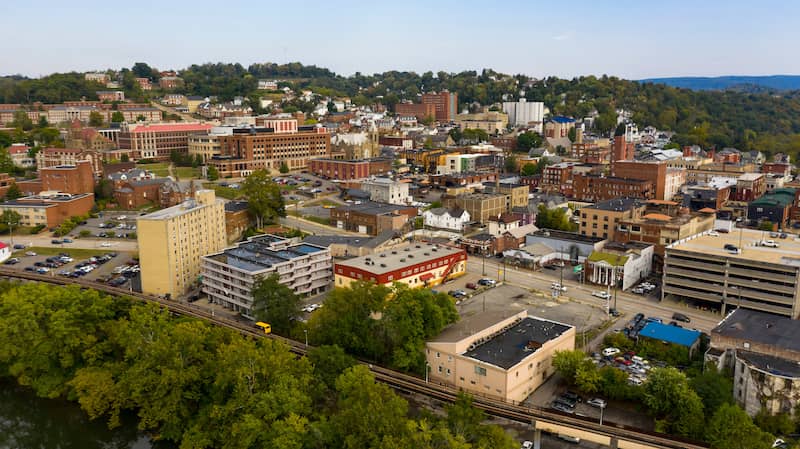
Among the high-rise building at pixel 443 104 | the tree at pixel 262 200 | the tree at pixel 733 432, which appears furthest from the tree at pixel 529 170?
the high-rise building at pixel 443 104

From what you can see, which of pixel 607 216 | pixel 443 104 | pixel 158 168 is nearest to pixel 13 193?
pixel 158 168

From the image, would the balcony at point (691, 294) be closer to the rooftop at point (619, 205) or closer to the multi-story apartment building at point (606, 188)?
the rooftop at point (619, 205)

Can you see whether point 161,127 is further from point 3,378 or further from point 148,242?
point 3,378

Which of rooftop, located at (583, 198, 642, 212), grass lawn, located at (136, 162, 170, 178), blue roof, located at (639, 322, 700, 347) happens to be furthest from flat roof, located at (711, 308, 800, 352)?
grass lawn, located at (136, 162, 170, 178)

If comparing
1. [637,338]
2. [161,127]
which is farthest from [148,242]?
[161,127]

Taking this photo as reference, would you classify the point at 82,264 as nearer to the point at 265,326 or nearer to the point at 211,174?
the point at 265,326
